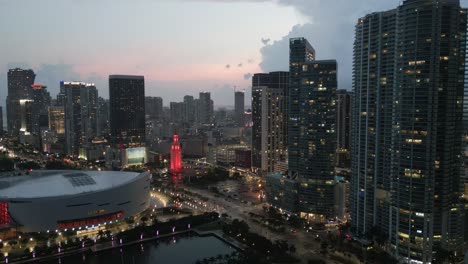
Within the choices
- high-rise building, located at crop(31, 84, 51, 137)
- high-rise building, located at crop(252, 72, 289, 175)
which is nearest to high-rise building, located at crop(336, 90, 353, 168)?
high-rise building, located at crop(252, 72, 289, 175)

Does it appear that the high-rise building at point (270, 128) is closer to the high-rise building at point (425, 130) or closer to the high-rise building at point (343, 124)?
the high-rise building at point (343, 124)

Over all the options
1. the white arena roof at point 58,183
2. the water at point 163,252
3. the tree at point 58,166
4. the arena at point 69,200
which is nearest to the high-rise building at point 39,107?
the tree at point 58,166

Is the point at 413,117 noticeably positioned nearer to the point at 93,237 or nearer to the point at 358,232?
the point at 358,232

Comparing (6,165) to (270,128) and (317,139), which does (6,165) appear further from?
(317,139)

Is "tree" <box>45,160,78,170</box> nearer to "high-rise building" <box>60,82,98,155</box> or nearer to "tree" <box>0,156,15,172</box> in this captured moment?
"tree" <box>0,156,15,172</box>

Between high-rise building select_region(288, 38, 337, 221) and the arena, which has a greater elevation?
high-rise building select_region(288, 38, 337, 221)

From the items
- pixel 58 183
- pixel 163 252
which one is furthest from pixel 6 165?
pixel 163 252
